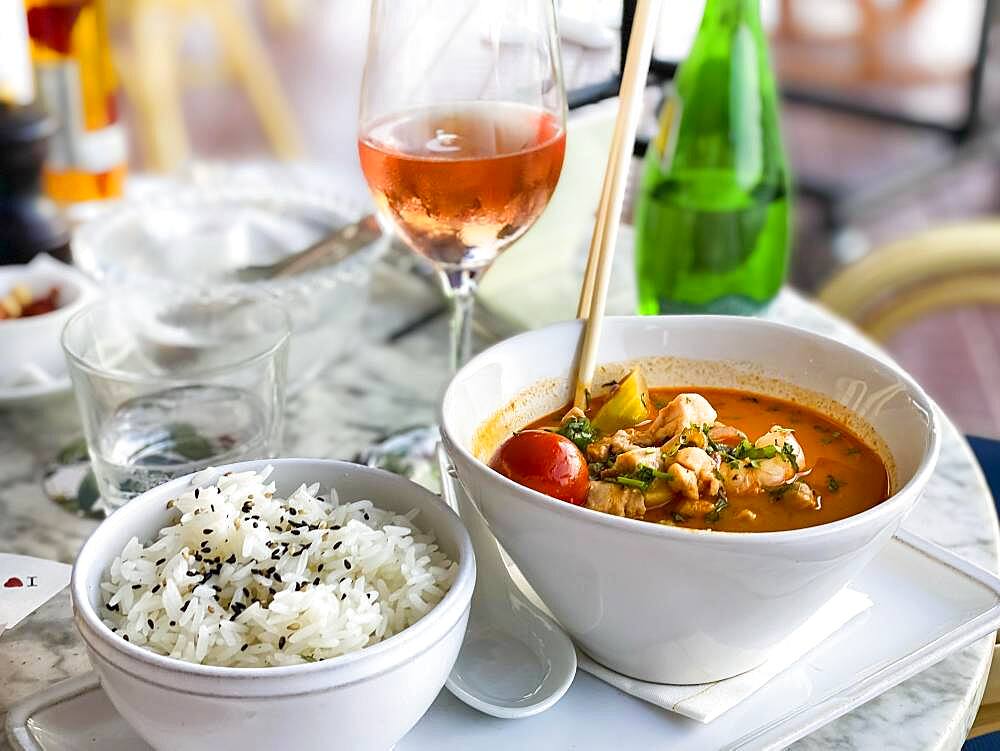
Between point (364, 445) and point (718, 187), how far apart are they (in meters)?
0.56

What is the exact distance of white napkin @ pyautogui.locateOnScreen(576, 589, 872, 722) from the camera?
91 centimetres

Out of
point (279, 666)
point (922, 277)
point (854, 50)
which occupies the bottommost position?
point (854, 50)

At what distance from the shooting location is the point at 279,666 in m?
0.80

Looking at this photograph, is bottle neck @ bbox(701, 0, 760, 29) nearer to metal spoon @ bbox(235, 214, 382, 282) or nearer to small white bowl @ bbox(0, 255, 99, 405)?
metal spoon @ bbox(235, 214, 382, 282)

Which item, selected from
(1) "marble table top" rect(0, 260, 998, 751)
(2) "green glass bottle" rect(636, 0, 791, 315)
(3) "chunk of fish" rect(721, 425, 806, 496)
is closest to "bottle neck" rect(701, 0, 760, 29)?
(2) "green glass bottle" rect(636, 0, 791, 315)

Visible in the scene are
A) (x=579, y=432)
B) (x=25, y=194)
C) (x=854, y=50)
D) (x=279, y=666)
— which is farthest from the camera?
(x=854, y=50)

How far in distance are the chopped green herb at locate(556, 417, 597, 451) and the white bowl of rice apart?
0.13m

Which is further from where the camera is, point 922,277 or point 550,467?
point 922,277

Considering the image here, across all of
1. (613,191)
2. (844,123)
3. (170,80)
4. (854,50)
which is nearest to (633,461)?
(613,191)

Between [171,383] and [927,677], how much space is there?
73 centimetres

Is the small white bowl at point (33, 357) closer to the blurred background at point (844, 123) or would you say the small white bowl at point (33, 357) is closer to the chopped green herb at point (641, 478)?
the chopped green herb at point (641, 478)

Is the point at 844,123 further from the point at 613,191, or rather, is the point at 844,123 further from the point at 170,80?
the point at 613,191

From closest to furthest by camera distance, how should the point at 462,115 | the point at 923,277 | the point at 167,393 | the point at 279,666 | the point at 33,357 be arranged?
the point at 279,666, the point at 462,115, the point at 167,393, the point at 33,357, the point at 923,277

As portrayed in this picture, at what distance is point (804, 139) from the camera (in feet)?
16.2
